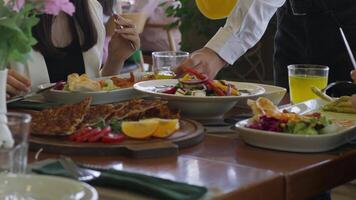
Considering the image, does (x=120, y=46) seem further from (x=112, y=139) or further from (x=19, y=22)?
(x=19, y=22)

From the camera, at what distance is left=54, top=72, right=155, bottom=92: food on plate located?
1.84m

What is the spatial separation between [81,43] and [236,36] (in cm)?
58

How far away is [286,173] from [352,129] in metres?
0.30

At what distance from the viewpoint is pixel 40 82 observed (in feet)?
7.22

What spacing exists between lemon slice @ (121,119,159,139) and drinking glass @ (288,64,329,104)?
68cm

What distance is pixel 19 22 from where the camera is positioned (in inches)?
45.8

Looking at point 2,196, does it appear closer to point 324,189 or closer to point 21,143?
point 21,143

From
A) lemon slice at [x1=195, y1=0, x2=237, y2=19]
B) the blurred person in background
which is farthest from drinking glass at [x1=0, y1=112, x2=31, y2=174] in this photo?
the blurred person in background

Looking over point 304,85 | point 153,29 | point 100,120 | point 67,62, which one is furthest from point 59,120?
point 153,29

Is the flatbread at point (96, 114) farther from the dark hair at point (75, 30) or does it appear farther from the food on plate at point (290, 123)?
the dark hair at point (75, 30)

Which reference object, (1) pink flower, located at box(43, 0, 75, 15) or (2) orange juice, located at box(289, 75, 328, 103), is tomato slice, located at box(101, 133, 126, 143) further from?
(2) orange juice, located at box(289, 75, 328, 103)

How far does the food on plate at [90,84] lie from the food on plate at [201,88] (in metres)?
0.20

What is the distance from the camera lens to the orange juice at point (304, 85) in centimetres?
192

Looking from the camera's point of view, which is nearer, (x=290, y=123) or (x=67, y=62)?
(x=290, y=123)
